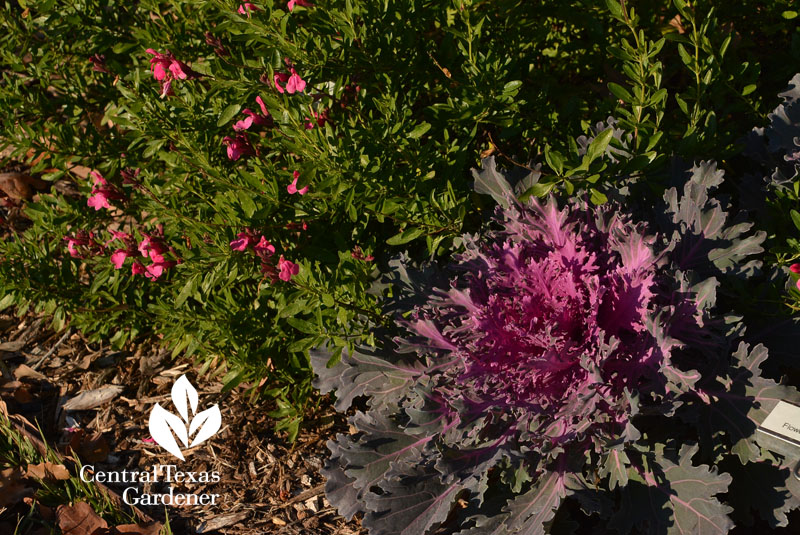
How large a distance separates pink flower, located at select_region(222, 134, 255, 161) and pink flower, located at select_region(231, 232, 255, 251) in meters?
0.40

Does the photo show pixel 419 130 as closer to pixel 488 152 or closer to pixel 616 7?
pixel 616 7

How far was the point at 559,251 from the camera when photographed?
8.69 feet

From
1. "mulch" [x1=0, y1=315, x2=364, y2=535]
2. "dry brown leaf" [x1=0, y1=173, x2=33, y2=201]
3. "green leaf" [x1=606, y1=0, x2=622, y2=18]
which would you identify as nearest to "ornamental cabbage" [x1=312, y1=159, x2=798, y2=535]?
"mulch" [x1=0, y1=315, x2=364, y2=535]

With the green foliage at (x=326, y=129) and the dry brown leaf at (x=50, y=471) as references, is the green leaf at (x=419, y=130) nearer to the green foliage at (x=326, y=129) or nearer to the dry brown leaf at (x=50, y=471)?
the green foliage at (x=326, y=129)

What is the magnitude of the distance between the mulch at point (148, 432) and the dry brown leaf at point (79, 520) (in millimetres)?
173

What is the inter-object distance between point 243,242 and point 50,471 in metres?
1.57

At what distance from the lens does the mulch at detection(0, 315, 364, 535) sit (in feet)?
10.1

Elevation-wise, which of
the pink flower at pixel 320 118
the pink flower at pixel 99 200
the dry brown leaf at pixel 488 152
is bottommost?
the dry brown leaf at pixel 488 152

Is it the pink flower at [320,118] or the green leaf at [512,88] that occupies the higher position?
the green leaf at [512,88]

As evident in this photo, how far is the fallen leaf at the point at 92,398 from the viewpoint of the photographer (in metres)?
3.67

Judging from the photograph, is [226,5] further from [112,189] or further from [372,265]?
[372,265]

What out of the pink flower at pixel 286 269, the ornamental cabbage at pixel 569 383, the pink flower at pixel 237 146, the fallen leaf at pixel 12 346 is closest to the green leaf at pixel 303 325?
the ornamental cabbage at pixel 569 383

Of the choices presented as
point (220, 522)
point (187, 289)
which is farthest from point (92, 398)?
point (187, 289)

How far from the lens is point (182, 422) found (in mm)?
3492
